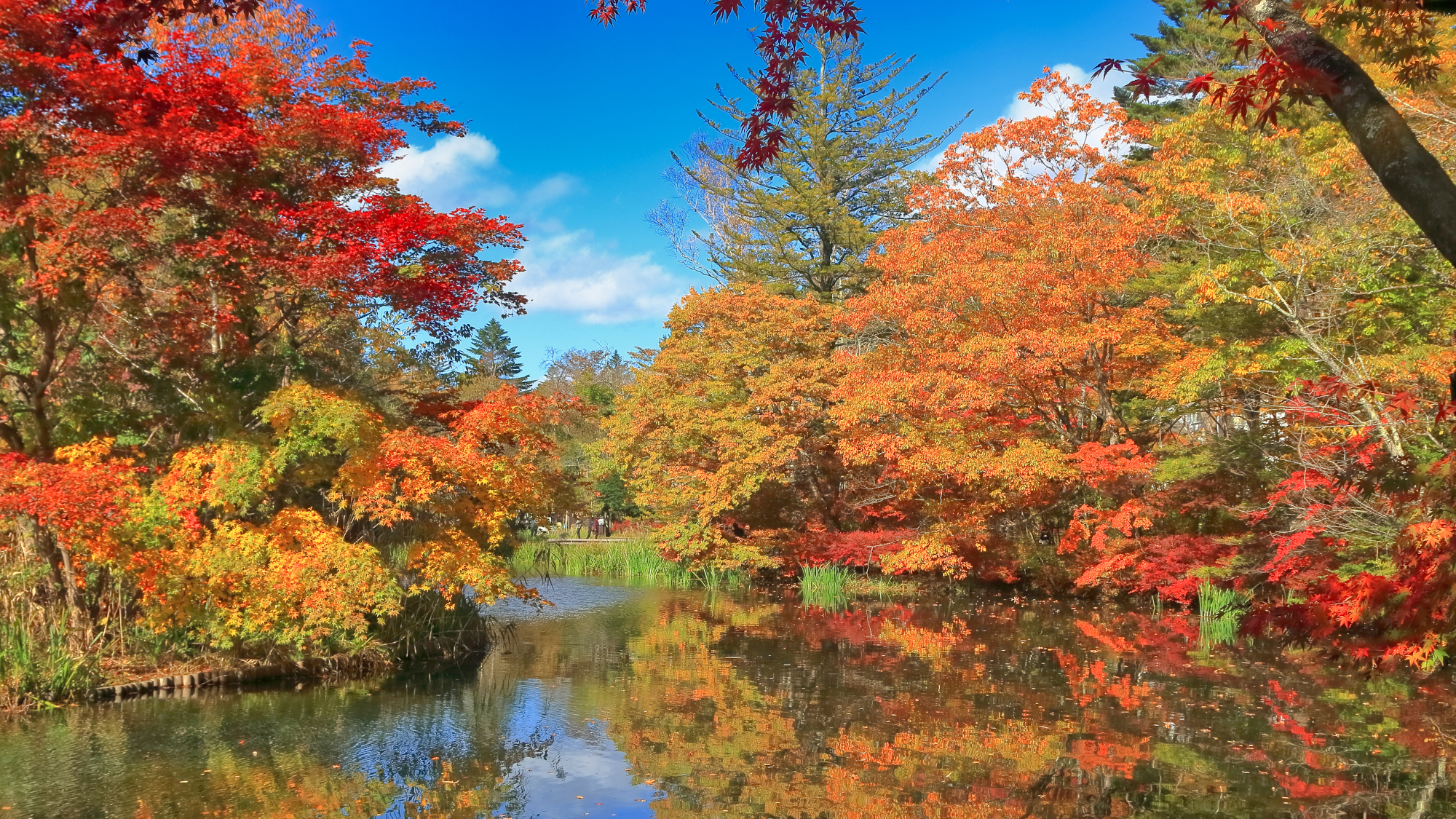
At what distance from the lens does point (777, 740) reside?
23.6 ft

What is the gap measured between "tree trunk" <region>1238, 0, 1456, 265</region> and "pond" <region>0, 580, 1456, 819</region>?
4.03m

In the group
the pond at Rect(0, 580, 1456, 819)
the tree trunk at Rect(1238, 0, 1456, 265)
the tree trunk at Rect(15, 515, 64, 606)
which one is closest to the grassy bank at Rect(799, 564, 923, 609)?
the pond at Rect(0, 580, 1456, 819)

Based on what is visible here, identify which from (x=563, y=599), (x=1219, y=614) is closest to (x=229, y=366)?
(x=563, y=599)

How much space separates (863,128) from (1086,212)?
40.2 ft

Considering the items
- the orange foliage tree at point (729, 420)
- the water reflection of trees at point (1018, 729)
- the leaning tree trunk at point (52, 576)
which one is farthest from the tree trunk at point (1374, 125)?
the orange foliage tree at point (729, 420)

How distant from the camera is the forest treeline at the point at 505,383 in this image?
27.0 feet

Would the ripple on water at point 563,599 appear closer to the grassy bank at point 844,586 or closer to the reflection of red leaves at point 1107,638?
the grassy bank at point 844,586

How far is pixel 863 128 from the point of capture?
1056 inches

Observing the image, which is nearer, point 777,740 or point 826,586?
point 777,740

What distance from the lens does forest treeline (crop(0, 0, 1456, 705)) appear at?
324 inches

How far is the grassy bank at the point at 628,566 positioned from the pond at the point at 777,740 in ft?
27.6

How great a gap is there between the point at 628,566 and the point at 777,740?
47.3ft

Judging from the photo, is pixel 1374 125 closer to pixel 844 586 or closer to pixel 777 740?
pixel 777 740

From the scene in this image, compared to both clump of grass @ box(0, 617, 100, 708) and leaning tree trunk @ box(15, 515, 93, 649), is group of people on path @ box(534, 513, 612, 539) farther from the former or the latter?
clump of grass @ box(0, 617, 100, 708)
